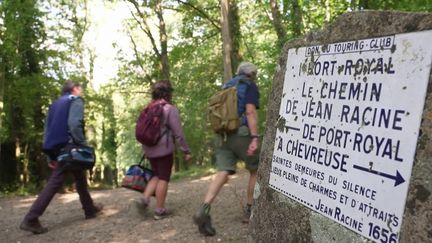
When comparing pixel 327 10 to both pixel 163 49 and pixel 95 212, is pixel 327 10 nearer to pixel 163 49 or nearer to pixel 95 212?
pixel 95 212

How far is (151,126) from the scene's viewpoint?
19.4 feet

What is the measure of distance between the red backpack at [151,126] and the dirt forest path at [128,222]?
112 cm

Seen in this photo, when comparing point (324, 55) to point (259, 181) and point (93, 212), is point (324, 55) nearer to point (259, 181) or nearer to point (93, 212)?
point (259, 181)

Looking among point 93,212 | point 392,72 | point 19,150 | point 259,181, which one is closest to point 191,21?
point 19,150

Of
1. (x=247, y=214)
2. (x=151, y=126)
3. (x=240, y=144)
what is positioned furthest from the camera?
(x=151, y=126)

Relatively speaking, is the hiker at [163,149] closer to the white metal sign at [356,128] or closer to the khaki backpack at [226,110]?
the khaki backpack at [226,110]

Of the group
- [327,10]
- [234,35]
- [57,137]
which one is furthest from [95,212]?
[234,35]

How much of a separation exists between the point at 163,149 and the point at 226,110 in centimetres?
128

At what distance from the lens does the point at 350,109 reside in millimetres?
2697

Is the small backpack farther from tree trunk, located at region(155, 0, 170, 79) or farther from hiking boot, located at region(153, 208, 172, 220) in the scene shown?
tree trunk, located at region(155, 0, 170, 79)

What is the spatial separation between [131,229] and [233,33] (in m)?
8.70

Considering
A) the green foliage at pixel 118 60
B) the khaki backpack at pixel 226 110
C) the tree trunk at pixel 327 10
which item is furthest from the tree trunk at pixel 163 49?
the khaki backpack at pixel 226 110

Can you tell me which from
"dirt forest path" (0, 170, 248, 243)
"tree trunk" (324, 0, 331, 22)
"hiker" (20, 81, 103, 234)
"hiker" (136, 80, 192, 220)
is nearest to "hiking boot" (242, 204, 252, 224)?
"dirt forest path" (0, 170, 248, 243)

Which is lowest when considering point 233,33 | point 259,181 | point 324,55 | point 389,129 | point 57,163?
point 57,163
